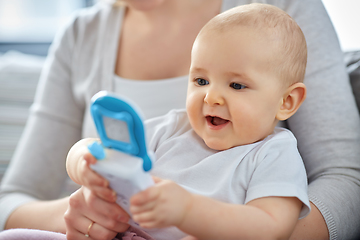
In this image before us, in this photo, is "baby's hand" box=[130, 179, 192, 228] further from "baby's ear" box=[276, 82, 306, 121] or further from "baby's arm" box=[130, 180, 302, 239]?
"baby's ear" box=[276, 82, 306, 121]

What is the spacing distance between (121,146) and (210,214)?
18 centimetres

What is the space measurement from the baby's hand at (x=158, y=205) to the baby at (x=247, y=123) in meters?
0.09

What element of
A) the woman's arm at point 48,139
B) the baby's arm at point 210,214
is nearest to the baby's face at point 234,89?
the baby's arm at point 210,214

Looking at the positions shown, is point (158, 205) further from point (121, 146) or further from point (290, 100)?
point (290, 100)

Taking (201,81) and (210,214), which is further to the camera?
(201,81)

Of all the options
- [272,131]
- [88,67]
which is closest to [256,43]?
[272,131]

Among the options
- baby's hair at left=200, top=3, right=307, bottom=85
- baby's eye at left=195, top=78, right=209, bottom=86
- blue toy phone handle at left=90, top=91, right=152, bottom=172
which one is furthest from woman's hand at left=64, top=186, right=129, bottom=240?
baby's hair at left=200, top=3, right=307, bottom=85

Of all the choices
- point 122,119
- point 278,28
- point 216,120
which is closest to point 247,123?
point 216,120

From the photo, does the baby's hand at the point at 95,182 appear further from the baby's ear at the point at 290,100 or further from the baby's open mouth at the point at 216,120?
the baby's ear at the point at 290,100

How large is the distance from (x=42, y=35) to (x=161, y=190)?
2399 mm

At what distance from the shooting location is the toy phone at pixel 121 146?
437 mm

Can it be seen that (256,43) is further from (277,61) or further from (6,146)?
(6,146)

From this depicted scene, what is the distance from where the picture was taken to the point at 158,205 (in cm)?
47

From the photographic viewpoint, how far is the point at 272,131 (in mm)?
716
